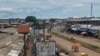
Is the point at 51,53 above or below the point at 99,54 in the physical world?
above

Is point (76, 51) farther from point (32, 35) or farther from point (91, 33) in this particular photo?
point (91, 33)

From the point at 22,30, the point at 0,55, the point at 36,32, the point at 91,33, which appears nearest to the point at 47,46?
the point at 0,55

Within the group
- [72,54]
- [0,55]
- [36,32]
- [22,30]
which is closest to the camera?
[22,30]

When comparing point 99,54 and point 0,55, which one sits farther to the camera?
point 99,54

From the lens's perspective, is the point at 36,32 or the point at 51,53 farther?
the point at 36,32

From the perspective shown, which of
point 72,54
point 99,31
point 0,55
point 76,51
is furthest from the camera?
point 99,31

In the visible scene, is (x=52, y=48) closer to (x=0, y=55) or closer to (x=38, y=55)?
(x=38, y=55)

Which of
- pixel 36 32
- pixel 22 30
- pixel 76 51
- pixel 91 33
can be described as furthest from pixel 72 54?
pixel 91 33

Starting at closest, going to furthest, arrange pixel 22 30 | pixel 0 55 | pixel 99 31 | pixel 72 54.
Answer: pixel 22 30 → pixel 0 55 → pixel 72 54 → pixel 99 31

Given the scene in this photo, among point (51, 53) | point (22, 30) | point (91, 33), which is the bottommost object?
point (91, 33)
